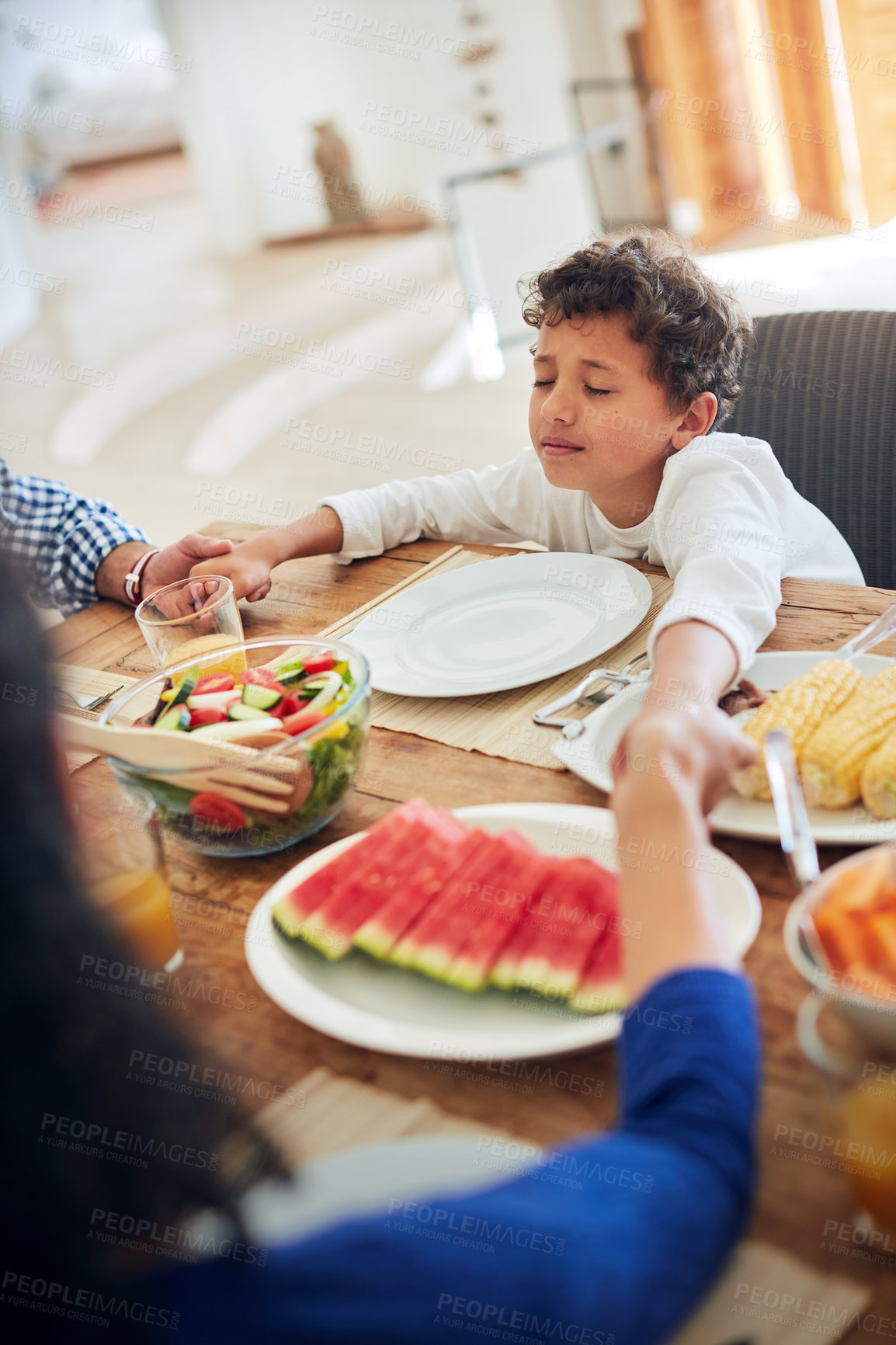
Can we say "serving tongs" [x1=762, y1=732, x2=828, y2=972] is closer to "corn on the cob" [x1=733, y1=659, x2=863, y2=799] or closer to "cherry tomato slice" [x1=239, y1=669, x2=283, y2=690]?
"corn on the cob" [x1=733, y1=659, x2=863, y2=799]

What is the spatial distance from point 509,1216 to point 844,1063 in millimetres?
200

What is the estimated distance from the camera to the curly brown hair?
1.47 metres

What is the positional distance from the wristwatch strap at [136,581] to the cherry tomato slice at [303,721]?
691 mm

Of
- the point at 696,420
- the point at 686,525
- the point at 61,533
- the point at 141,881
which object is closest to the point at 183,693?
the point at 141,881

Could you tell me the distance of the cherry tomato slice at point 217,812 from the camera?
0.92 m

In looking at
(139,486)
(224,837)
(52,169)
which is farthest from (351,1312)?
(52,169)

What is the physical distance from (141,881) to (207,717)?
240mm

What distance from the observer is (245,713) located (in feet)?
3.35

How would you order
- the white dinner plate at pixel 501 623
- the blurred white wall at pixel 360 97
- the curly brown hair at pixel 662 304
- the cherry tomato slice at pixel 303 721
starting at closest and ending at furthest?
the cherry tomato slice at pixel 303 721 < the white dinner plate at pixel 501 623 < the curly brown hair at pixel 662 304 < the blurred white wall at pixel 360 97

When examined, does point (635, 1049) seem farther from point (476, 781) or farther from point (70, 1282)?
point (476, 781)

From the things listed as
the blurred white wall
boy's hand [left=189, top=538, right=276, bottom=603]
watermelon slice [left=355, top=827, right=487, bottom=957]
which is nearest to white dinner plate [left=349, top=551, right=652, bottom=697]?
boy's hand [left=189, top=538, right=276, bottom=603]

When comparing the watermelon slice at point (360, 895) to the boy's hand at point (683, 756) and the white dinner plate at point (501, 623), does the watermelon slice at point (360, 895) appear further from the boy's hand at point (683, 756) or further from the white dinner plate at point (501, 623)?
the white dinner plate at point (501, 623)

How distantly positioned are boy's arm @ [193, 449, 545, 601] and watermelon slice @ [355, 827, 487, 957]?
755mm


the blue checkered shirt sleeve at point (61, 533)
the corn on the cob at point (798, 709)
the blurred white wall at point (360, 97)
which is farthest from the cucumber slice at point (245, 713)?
the blurred white wall at point (360, 97)
